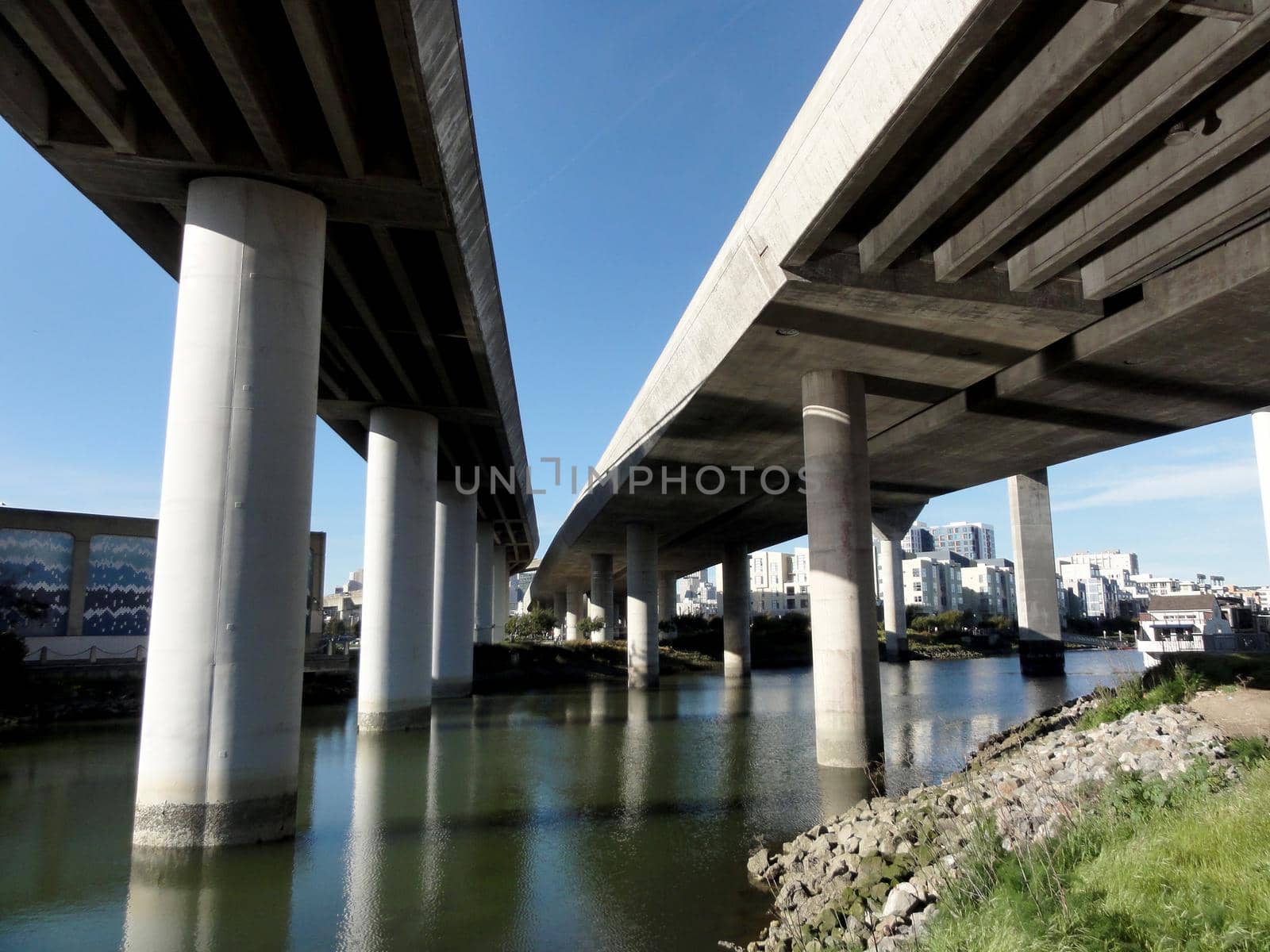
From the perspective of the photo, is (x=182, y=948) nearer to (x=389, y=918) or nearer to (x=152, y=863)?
(x=389, y=918)

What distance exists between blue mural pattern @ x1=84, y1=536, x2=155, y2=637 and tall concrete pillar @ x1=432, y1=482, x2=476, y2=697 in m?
15.5

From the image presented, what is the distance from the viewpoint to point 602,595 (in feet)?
184

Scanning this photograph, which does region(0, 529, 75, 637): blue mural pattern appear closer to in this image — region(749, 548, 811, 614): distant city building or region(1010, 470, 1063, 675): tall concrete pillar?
region(1010, 470, 1063, 675): tall concrete pillar

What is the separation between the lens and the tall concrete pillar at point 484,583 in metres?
45.3

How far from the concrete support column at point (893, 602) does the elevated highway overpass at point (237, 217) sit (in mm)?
49004

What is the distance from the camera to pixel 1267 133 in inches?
396

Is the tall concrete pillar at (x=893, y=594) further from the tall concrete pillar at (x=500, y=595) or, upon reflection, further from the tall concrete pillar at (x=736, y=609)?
the tall concrete pillar at (x=500, y=595)

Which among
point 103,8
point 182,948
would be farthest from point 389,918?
point 103,8

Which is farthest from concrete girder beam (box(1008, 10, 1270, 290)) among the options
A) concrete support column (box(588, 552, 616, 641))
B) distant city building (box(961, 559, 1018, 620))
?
distant city building (box(961, 559, 1018, 620))

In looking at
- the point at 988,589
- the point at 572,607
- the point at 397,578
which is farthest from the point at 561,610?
the point at 988,589

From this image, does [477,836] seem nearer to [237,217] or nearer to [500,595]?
[237,217]

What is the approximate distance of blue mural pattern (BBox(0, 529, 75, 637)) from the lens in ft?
112

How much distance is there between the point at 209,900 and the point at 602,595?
47786 mm

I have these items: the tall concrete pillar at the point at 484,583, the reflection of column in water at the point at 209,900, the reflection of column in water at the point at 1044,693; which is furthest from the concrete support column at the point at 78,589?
the reflection of column in water at the point at 1044,693
